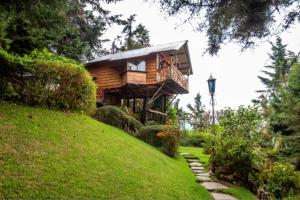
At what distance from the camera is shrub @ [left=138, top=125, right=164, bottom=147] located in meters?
14.8

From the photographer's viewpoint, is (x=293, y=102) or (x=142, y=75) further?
(x=142, y=75)

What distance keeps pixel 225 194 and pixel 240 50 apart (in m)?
5.82

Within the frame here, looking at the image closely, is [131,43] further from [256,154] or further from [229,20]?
[229,20]

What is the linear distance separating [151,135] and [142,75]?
7581 mm

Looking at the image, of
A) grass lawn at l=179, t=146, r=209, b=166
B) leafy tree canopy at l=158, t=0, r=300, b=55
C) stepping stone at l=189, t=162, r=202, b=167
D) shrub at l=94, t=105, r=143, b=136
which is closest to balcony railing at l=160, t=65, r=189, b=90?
grass lawn at l=179, t=146, r=209, b=166

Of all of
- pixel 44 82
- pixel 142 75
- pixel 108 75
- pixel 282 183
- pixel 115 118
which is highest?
pixel 108 75

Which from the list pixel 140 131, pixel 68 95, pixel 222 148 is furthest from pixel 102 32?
pixel 222 148

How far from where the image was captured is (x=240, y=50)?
4.15 metres

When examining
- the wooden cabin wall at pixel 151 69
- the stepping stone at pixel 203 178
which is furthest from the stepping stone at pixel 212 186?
the wooden cabin wall at pixel 151 69

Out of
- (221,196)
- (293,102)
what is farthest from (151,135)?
(293,102)

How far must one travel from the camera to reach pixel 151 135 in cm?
1498

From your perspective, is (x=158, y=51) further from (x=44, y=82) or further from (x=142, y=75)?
(x=44, y=82)

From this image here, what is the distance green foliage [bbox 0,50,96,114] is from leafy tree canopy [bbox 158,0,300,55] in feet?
25.6

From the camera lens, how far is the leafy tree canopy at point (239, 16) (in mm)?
3639
